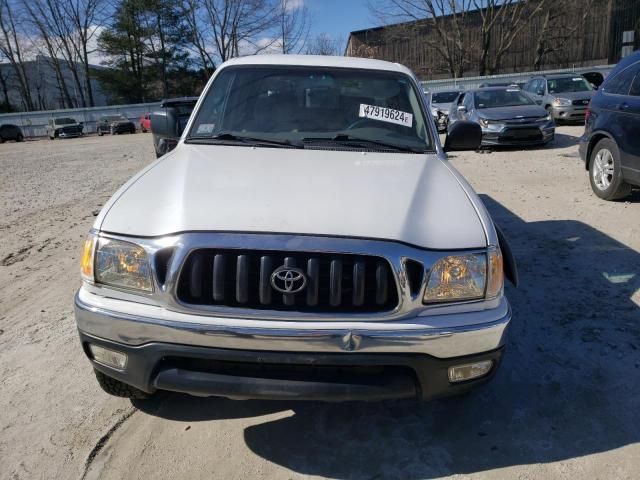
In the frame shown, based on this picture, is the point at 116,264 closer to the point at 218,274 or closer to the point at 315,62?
the point at 218,274

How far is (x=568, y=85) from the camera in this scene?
15.7 metres

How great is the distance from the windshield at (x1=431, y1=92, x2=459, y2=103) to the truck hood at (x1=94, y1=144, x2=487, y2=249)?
51.2 feet

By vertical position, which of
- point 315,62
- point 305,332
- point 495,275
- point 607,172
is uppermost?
point 315,62

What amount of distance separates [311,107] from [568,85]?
592 inches

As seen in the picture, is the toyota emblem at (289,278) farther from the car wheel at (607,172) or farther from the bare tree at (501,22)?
the bare tree at (501,22)

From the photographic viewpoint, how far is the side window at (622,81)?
19.8 ft

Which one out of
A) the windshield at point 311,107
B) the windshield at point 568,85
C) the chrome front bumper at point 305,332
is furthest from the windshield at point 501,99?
the chrome front bumper at point 305,332

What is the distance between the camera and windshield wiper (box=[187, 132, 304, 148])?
10.7ft

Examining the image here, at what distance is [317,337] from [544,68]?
40.9 m

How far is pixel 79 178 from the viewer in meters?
11.2

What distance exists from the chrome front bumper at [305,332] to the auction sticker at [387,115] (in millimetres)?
1753

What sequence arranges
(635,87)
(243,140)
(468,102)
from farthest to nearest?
(468,102) < (635,87) < (243,140)

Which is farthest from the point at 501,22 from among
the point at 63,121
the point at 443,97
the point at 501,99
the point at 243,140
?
the point at 243,140

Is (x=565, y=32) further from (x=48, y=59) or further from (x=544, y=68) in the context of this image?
(x=48, y=59)
